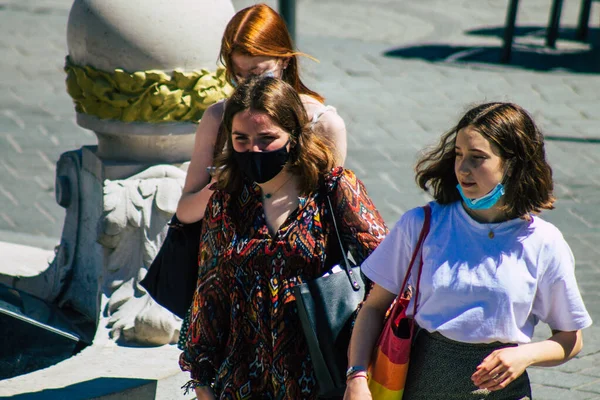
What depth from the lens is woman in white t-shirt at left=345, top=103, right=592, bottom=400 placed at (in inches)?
94.9

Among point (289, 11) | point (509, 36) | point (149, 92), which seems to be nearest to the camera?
point (149, 92)

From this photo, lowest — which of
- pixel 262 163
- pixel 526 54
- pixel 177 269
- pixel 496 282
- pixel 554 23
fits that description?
pixel 526 54

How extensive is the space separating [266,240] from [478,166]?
0.65 metres

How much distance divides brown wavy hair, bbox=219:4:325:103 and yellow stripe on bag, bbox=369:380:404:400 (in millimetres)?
1104

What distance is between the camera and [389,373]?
Answer: 249 centimetres

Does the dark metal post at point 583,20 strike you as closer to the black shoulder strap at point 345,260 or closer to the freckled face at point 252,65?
the freckled face at point 252,65

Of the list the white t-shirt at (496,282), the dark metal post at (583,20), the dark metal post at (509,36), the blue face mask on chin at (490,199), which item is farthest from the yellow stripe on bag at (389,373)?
the dark metal post at (583,20)

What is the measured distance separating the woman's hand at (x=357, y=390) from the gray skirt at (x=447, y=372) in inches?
5.0

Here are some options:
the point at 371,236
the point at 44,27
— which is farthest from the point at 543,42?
the point at 371,236

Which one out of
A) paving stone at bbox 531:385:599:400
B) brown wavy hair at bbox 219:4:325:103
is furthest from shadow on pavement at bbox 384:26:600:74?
brown wavy hair at bbox 219:4:325:103

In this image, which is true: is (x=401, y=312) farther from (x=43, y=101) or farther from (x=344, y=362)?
(x=43, y=101)

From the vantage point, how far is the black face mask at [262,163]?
2693mm

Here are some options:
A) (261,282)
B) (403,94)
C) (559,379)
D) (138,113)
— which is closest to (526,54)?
(403,94)

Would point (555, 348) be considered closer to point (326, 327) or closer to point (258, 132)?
point (326, 327)
